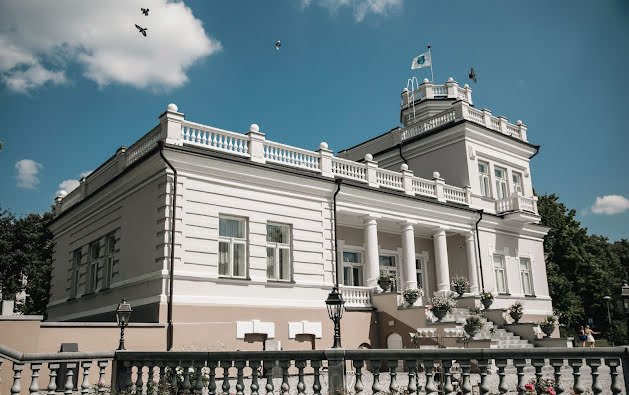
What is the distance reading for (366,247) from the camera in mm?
22203

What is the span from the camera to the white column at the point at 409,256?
22.6 metres

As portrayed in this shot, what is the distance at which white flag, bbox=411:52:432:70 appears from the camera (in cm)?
3061

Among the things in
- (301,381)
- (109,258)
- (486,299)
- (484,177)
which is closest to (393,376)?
(301,381)

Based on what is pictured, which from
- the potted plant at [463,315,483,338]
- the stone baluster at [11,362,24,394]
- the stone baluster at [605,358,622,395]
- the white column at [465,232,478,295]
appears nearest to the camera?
the stone baluster at [605,358,622,395]

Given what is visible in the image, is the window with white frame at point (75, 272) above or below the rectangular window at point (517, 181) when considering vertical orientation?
below

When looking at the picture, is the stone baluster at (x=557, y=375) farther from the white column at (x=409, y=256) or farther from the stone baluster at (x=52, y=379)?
the white column at (x=409, y=256)

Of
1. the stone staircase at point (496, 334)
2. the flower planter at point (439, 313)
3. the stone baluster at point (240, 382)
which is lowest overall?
the stone baluster at point (240, 382)

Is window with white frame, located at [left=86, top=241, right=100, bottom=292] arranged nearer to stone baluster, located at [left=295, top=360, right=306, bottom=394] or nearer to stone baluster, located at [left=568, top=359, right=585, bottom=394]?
stone baluster, located at [left=295, top=360, right=306, bottom=394]

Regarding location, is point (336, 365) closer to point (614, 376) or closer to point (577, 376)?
point (577, 376)

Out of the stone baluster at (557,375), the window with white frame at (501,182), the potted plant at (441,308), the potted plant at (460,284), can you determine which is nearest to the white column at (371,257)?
the potted plant at (441,308)

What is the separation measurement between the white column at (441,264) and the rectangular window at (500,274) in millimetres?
4521

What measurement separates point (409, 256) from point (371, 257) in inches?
81.5

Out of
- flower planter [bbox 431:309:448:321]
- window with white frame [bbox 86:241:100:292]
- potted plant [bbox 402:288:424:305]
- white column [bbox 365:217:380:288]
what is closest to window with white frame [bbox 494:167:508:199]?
white column [bbox 365:217:380:288]

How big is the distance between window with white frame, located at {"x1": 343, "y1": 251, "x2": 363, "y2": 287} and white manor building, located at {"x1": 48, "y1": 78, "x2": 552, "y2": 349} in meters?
0.06
